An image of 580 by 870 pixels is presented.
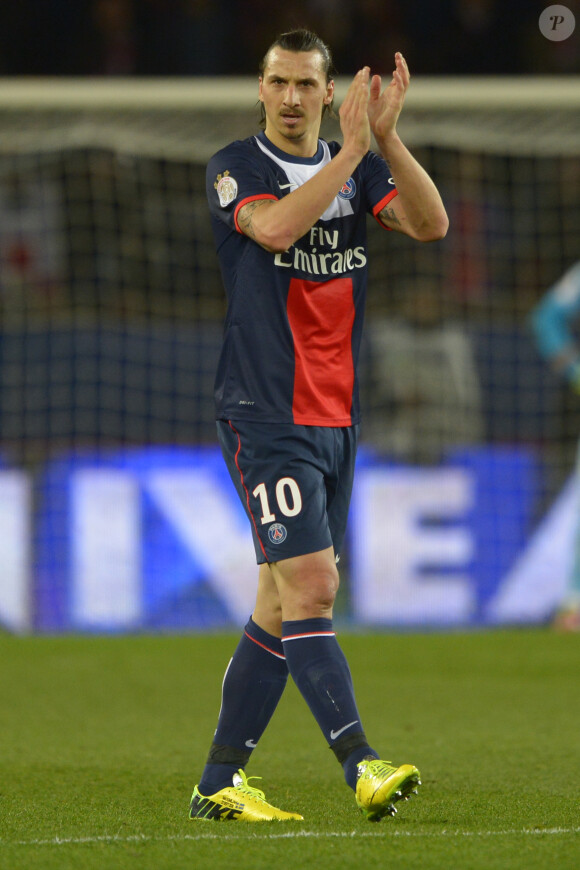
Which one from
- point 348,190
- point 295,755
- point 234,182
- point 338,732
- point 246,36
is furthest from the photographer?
point 246,36

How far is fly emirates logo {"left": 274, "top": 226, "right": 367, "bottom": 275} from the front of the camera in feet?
11.3

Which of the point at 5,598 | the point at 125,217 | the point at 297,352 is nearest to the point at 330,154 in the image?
the point at 297,352

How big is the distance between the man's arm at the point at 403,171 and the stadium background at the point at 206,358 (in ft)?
16.7

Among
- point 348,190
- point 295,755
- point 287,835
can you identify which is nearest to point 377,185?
point 348,190

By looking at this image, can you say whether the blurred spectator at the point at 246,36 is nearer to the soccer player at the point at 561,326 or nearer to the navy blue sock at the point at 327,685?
the soccer player at the point at 561,326

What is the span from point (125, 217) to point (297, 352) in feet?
23.4

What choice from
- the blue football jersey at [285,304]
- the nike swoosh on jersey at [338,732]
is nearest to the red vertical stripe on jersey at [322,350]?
the blue football jersey at [285,304]

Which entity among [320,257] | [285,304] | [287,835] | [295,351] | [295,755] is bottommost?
[295,755]

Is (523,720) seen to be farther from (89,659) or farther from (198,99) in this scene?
(198,99)

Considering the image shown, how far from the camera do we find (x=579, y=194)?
10797mm

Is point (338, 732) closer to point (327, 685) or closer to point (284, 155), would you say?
point (327, 685)

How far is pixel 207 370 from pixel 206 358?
0.31 ft

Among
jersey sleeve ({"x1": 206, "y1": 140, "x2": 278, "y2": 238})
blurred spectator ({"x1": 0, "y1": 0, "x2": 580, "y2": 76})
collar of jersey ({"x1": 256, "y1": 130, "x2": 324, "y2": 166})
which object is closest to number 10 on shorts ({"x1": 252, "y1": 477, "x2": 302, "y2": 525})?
jersey sleeve ({"x1": 206, "y1": 140, "x2": 278, "y2": 238})

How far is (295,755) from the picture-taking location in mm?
4617
